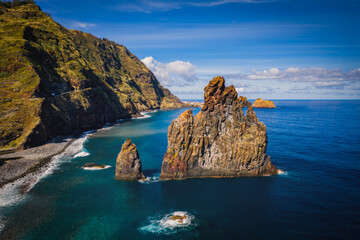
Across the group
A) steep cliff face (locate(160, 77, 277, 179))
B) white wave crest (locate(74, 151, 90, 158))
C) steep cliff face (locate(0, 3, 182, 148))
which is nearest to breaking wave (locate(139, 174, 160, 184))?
steep cliff face (locate(160, 77, 277, 179))

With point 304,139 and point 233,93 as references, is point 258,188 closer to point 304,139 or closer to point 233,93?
point 233,93

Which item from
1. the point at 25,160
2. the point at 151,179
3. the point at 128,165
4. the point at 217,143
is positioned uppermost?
the point at 217,143

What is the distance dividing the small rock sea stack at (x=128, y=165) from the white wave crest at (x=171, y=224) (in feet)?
62.2

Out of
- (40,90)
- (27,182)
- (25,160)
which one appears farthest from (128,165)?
(40,90)

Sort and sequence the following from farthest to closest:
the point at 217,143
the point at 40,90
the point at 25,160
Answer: the point at 40,90
the point at 25,160
the point at 217,143

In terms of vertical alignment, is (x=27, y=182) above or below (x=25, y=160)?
below

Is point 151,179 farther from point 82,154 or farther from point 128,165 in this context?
point 82,154

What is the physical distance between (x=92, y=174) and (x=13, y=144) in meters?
42.3

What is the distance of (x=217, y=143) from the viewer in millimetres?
57656

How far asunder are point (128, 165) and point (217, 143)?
2539 centimetres

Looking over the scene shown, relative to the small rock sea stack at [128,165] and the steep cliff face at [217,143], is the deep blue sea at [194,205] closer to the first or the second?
the small rock sea stack at [128,165]

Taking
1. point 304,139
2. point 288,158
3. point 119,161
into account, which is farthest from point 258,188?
point 304,139

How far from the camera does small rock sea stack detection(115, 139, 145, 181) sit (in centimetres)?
5462

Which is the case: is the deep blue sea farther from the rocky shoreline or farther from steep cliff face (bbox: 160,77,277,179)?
the rocky shoreline
